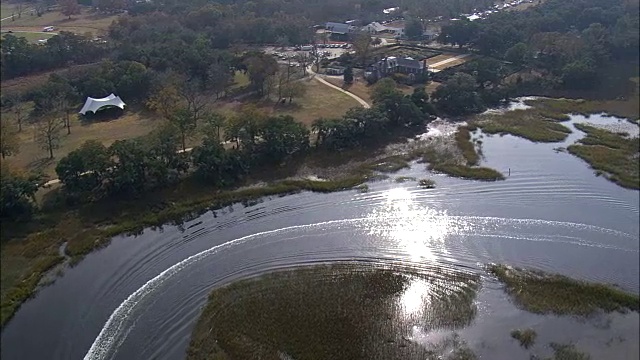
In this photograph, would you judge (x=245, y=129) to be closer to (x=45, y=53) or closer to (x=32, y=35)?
(x=45, y=53)

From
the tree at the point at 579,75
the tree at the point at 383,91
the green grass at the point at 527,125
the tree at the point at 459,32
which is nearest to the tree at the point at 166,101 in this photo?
the tree at the point at 383,91

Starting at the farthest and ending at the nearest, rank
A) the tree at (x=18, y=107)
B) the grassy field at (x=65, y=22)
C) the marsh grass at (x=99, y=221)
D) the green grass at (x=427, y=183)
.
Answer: the grassy field at (x=65, y=22)
the tree at (x=18, y=107)
the green grass at (x=427, y=183)
the marsh grass at (x=99, y=221)

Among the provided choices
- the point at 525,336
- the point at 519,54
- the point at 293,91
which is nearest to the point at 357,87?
the point at 293,91

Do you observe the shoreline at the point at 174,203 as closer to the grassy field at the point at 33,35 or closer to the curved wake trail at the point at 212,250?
the curved wake trail at the point at 212,250

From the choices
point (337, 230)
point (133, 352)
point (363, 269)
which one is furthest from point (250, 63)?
point (133, 352)

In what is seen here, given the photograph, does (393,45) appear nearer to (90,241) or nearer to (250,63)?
(250,63)

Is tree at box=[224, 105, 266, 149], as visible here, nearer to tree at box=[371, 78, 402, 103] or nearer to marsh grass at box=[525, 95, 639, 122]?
tree at box=[371, 78, 402, 103]
